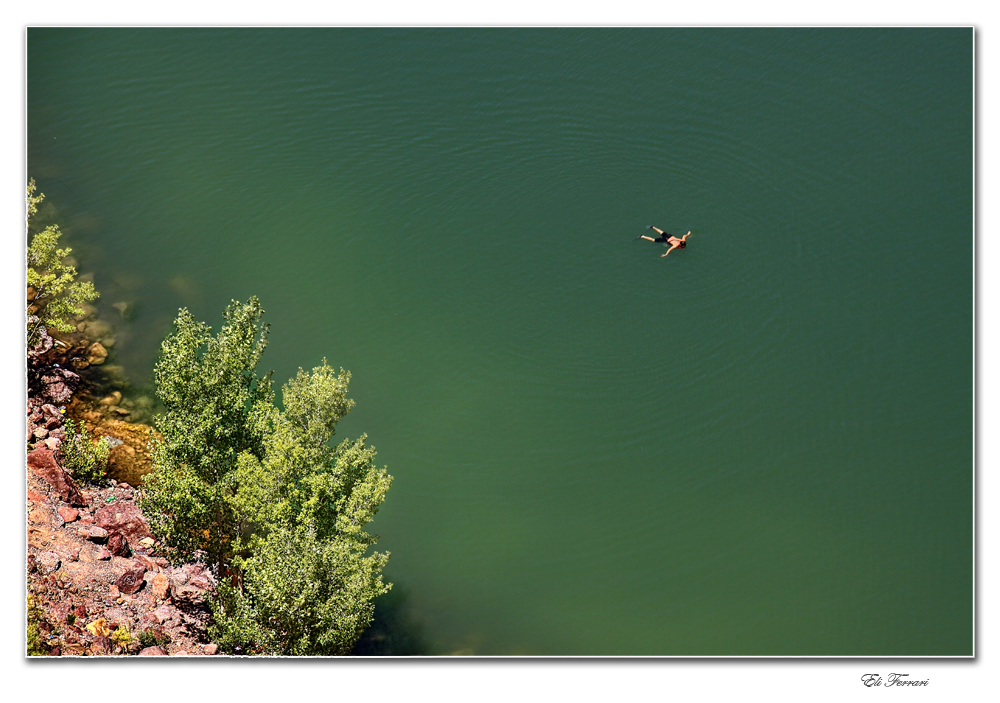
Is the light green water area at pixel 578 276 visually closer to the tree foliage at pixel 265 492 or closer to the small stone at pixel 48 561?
the tree foliage at pixel 265 492

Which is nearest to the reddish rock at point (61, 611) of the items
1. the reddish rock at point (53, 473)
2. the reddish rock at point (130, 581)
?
the reddish rock at point (130, 581)

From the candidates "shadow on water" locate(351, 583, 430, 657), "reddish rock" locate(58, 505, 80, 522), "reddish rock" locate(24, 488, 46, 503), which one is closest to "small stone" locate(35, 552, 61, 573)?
"reddish rock" locate(58, 505, 80, 522)

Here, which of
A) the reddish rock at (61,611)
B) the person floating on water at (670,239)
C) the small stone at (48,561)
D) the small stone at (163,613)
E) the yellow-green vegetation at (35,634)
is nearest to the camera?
the yellow-green vegetation at (35,634)

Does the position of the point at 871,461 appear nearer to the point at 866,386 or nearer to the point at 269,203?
the point at 866,386

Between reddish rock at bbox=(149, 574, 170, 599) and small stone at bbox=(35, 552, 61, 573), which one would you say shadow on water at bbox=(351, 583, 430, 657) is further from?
small stone at bbox=(35, 552, 61, 573)

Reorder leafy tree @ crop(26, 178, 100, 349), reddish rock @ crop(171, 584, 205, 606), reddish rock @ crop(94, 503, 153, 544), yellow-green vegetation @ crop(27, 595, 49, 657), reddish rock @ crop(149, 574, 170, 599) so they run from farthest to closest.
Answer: leafy tree @ crop(26, 178, 100, 349) < reddish rock @ crop(94, 503, 153, 544) < reddish rock @ crop(171, 584, 205, 606) < reddish rock @ crop(149, 574, 170, 599) < yellow-green vegetation @ crop(27, 595, 49, 657)

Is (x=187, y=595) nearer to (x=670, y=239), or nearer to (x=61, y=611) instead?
(x=61, y=611)

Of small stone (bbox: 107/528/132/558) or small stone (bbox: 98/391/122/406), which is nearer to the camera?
small stone (bbox: 107/528/132/558)

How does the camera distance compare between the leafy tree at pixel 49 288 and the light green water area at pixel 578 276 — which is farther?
the light green water area at pixel 578 276
